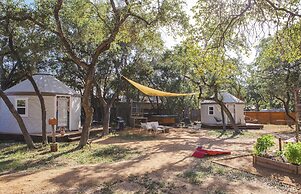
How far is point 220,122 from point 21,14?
15.8 meters

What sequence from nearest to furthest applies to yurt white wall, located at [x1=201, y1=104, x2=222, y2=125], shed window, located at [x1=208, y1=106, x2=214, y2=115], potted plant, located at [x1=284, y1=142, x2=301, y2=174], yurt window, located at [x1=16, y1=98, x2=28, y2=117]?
potted plant, located at [x1=284, y1=142, x2=301, y2=174] → yurt window, located at [x1=16, y1=98, x2=28, y2=117] → yurt white wall, located at [x1=201, y1=104, x2=222, y2=125] → shed window, located at [x1=208, y1=106, x2=214, y2=115]

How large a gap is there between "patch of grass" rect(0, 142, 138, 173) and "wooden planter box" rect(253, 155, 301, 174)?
3607mm

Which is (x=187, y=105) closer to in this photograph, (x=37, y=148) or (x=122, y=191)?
(x=37, y=148)

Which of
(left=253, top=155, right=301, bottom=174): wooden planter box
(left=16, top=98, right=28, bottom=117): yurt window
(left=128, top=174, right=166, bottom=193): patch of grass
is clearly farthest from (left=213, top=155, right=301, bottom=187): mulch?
(left=16, top=98, right=28, bottom=117): yurt window

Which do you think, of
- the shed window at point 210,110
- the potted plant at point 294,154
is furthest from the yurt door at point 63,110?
the shed window at point 210,110

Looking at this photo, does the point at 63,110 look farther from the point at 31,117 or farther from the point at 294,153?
the point at 294,153

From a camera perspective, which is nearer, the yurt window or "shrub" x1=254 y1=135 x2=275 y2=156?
"shrub" x1=254 y1=135 x2=275 y2=156

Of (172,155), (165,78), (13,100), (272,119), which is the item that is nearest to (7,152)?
(13,100)

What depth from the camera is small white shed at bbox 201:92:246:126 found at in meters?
21.1

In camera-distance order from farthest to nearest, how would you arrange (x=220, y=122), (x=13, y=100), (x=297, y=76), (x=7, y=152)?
1. (x=220, y=122)
2. (x=297, y=76)
3. (x=13, y=100)
4. (x=7, y=152)

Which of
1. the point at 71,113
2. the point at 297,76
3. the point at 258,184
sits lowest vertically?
the point at 258,184

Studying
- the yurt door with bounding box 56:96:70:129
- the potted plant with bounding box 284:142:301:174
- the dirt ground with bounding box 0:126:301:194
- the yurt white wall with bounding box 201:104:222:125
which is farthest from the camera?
the yurt white wall with bounding box 201:104:222:125

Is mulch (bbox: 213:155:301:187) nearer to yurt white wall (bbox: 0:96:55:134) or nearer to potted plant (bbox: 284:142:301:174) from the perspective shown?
potted plant (bbox: 284:142:301:174)

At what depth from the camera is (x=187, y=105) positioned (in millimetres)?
25031
